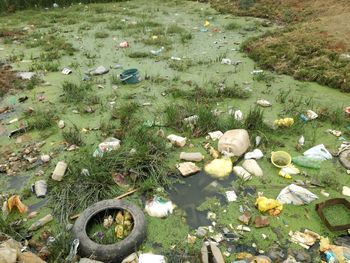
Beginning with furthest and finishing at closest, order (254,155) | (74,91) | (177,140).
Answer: (74,91), (177,140), (254,155)

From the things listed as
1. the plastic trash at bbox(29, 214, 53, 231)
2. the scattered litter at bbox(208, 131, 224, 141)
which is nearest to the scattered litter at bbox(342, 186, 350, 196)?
the scattered litter at bbox(208, 131, 224, 141)

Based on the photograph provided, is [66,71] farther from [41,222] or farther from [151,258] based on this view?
[151,258]

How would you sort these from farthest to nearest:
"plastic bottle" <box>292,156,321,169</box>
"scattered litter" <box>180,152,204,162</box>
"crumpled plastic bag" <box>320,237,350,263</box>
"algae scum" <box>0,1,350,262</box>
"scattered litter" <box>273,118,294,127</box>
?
"scattered litter" <box>273,118,294,127</box>
"scattered litter" <box>180,152,204,162</box>
"plastic bottle" <box>292,156,321,169</box>
"algae scum" <box>0,1,350,262</box>
"crumpled plastic bag" <box>320,237,350,263</box>

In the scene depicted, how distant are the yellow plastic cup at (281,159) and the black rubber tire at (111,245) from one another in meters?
1.44

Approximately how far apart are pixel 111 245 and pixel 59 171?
104cm

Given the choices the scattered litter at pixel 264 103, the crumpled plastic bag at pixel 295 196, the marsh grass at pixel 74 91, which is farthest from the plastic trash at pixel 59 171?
the scattered litter at pixel 264 103

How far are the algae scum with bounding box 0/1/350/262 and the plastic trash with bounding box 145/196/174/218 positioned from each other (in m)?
0.06

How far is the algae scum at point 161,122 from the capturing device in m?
2.60

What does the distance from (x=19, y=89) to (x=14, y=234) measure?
2908 mm

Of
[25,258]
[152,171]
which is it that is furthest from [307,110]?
[25,258]

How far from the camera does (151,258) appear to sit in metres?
2.23

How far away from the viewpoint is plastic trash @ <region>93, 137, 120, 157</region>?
3155mm

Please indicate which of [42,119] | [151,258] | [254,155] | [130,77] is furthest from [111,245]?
[130,77]

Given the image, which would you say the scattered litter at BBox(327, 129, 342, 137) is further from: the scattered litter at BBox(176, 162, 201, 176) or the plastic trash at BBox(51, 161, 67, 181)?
the plastic trash at BBox(51, 161, 67, 181)
